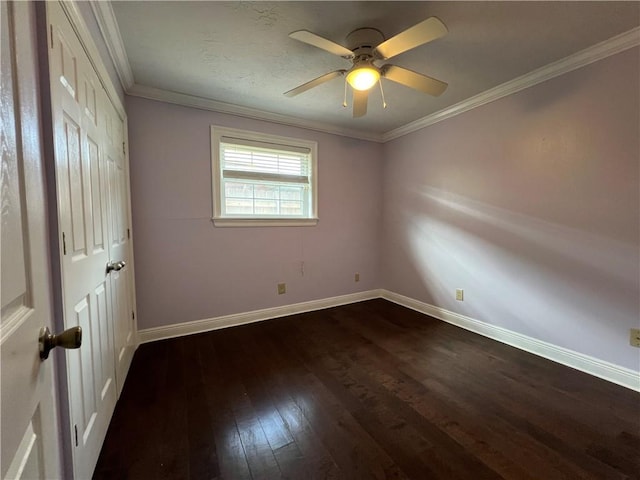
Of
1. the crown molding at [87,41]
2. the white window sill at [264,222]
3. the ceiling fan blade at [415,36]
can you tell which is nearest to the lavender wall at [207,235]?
Result: the white window sill at [264,222]

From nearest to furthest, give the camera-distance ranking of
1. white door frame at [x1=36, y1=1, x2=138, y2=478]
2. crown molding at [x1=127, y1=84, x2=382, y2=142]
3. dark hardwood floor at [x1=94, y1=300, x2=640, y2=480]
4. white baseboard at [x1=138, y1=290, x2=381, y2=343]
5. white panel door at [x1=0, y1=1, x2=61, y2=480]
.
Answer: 1. white panel door at [x1=0, y1=1, x2=61, y2=480]
2. white door frame at [x1=36, y1=1, x2=138, y2=478]
3. dark hardwood floor at [x1=94, y1=300, x2=640, y2=480]
4. crown molding at [x1=127, y1=84, x2=382, y2=142]
5. white baseboard at [x1=138, y1=290, x2=381, y2=343]

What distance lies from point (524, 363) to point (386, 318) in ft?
4.36

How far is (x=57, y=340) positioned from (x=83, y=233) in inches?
31.4

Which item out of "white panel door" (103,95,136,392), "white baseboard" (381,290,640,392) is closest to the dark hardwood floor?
"white baseboard" (381,290,640,392)

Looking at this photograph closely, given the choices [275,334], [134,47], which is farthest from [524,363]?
[134,47]

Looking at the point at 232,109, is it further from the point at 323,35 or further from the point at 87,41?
the point at 87,41

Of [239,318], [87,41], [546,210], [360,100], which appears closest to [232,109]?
[360,100]

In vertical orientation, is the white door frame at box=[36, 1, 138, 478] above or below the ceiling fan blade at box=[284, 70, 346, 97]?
below

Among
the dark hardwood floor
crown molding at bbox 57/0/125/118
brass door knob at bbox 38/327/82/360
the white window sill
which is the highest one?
crown molding at bbox 57/0/125/118

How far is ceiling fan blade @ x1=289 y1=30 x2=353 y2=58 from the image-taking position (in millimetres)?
1465

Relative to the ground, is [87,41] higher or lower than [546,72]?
lower

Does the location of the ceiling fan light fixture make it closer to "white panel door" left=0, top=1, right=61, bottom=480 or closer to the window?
the window

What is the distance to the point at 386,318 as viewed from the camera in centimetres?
322

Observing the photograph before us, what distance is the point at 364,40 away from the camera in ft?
5.80
